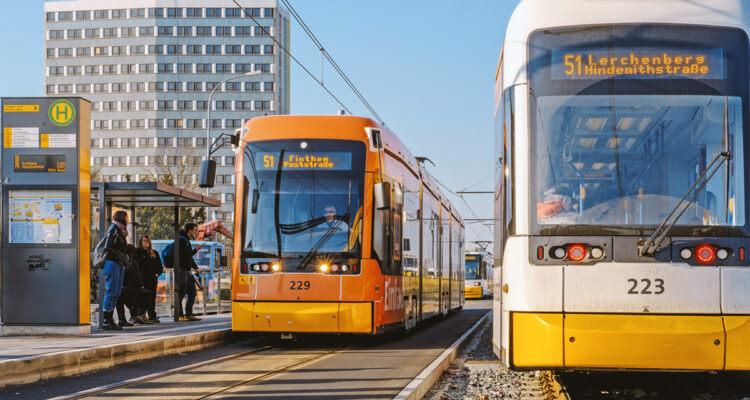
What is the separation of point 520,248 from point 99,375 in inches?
204

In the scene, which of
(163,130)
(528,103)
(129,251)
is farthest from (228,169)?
(528,103)

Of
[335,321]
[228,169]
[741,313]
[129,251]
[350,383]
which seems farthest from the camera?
[228,169]

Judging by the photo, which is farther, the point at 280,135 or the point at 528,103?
the point at 280,135

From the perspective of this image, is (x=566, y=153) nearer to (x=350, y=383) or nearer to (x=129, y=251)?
(x=350, y=383)

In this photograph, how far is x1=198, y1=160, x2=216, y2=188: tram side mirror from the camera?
13.5 metres

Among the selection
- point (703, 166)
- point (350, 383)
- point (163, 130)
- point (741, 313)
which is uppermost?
point (163, 130)

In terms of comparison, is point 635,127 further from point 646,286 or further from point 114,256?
point 114,256

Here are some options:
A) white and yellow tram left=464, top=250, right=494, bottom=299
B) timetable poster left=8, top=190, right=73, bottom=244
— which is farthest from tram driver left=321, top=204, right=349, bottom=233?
white and yellow tram left=464, top=250, right=494, bottom=299

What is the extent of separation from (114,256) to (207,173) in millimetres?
2389

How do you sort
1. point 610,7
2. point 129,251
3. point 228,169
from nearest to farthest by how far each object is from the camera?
point 610,7 < point 129,251 < point 228,169

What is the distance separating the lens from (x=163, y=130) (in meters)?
130

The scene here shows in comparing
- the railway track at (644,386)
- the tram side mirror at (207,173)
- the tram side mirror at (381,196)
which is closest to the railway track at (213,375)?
the tram side mirror at (381,196)

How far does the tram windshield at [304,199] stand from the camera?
14.1 metres

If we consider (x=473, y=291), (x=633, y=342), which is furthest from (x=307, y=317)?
(x=473, y=291)
